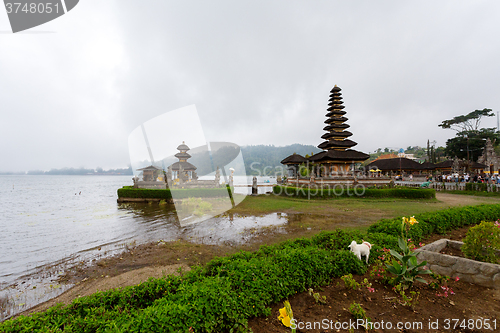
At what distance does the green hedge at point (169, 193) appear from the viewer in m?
22.8

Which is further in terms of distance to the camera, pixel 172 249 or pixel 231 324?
pixel 172 249

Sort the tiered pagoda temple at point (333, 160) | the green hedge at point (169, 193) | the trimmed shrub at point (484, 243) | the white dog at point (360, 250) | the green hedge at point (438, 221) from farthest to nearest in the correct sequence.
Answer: the tiered pagoda temple at point (333, 160) < the green hedge at point (169, 193) < the green hedge at point (438, 221) < the white dog at point (360, 250) < the trimmed shrub at point (484, 243)

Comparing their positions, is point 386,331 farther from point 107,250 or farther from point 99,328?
point 107,250

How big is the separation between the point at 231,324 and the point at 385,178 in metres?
27.4

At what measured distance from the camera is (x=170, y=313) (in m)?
2.35

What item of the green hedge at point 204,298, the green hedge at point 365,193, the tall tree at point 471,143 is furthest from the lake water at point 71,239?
the tall tree at point 471,143

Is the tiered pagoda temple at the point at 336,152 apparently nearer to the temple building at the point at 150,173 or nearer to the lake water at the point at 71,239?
the lake water at the point at 71,239

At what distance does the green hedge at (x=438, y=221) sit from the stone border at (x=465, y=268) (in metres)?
1.52

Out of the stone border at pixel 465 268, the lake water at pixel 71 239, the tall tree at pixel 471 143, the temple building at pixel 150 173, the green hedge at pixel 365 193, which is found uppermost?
the tall tree at pixel 471 143

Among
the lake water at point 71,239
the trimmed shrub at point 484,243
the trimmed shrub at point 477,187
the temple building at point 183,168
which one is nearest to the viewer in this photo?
the trimmed shrub at point 484,243

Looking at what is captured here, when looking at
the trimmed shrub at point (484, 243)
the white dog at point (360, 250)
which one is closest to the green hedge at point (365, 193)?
the trimmed shrub at point (484, 243)

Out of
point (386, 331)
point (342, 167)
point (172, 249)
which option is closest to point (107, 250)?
point (172, 249)

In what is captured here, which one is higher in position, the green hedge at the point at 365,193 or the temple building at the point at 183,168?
the temple building at the point at 183,168

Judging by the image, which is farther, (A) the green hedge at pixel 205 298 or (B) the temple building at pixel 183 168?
(B) the temple building at pixel 183 168
